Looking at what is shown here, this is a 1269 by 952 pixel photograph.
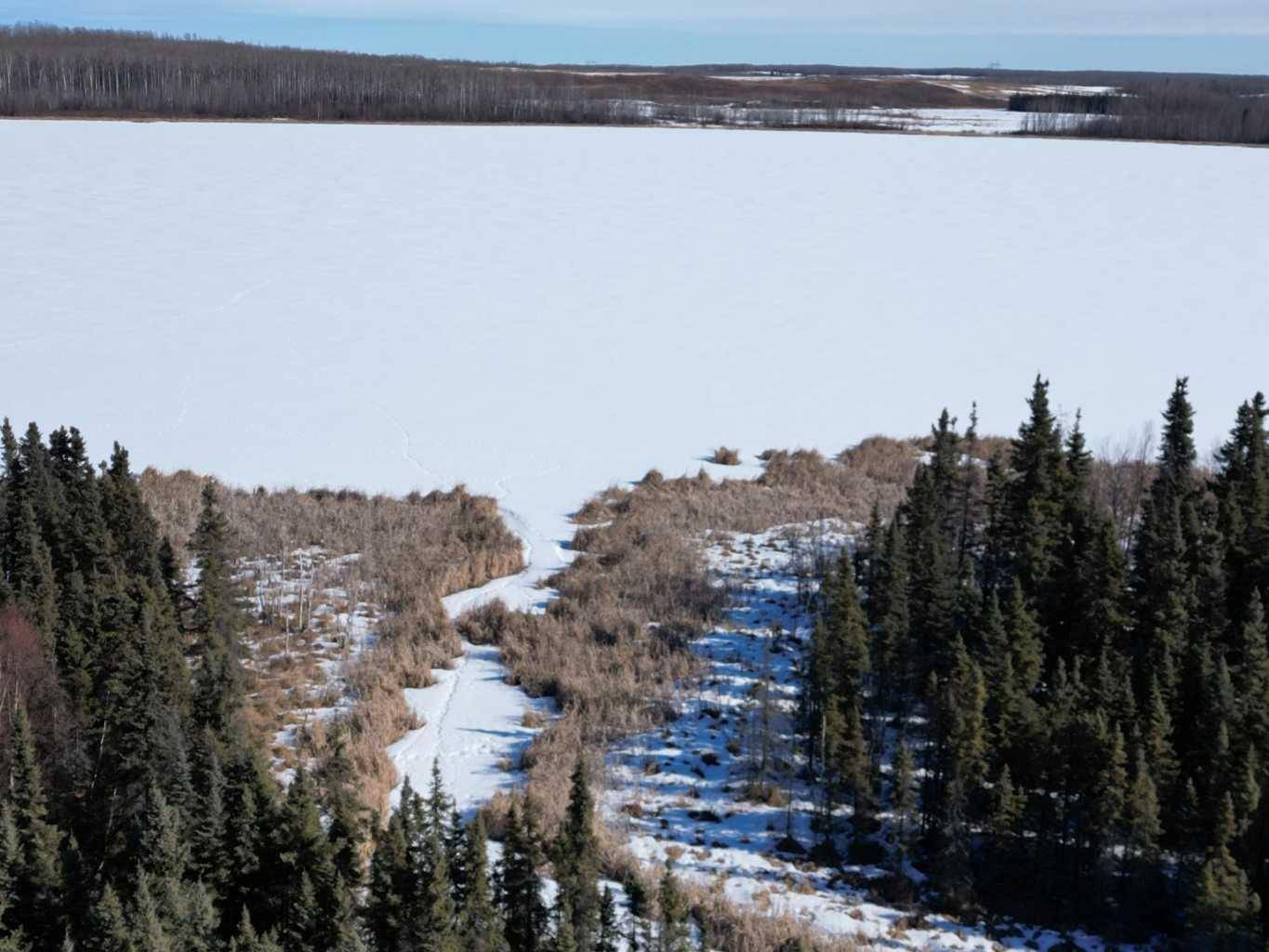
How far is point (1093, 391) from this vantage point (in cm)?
3006

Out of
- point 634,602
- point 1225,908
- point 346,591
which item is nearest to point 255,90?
point 346,591

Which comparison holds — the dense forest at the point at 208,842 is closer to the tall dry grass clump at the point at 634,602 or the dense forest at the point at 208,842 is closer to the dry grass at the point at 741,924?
the dry grass at the point at 741,924

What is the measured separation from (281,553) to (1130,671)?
1276cm

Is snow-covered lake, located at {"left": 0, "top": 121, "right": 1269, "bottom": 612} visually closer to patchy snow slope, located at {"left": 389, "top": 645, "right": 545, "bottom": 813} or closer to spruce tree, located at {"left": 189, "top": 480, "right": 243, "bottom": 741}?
patchy snow slope, located at {"left": 389, "top": 645, "right": 545, "bottom": 813}

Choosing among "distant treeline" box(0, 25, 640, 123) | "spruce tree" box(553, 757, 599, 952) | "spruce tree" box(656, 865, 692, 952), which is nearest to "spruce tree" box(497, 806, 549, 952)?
"spruce tree" box(553, 757, 599, 952)

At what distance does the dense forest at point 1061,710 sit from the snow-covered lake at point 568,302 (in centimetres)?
644

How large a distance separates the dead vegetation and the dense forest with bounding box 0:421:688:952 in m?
1.14

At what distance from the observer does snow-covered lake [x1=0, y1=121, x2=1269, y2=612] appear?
2714 cm

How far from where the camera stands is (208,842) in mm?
9883

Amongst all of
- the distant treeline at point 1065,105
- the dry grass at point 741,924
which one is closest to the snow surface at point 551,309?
the dry grass at point 741,924

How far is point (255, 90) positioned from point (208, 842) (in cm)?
8469

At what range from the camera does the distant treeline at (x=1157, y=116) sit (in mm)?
81500

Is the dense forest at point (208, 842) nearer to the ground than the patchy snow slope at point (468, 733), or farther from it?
farther from it

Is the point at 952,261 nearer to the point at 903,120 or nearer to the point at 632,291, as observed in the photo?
the point at 632,291
